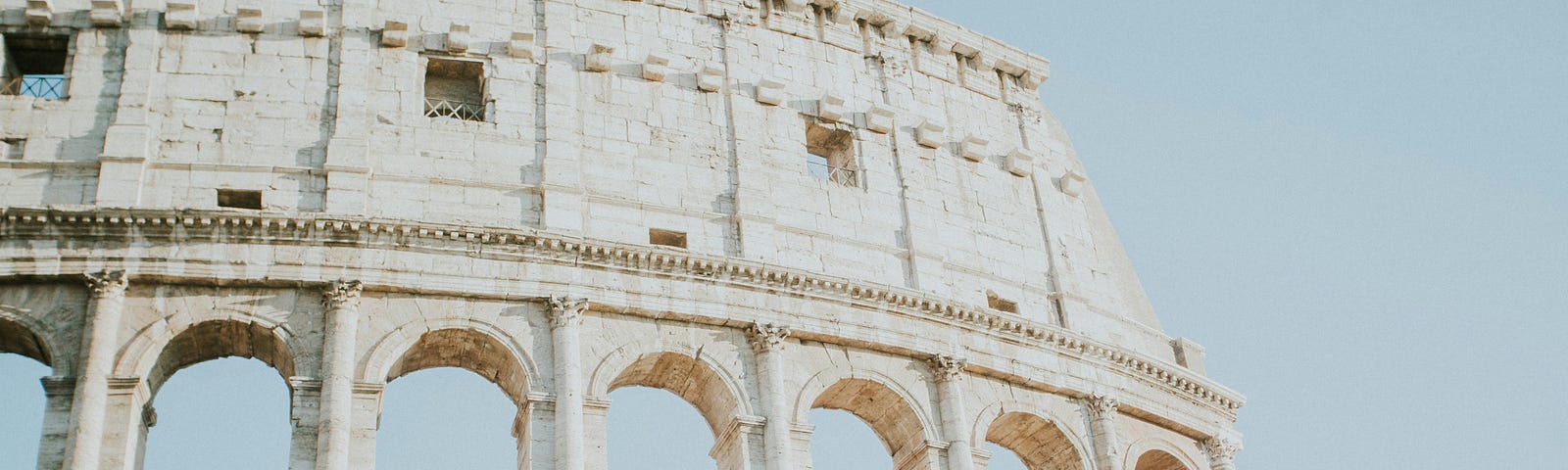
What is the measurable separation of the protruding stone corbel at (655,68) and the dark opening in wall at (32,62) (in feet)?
27.2

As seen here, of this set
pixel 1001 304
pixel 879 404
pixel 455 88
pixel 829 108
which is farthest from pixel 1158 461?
pixel 455 88

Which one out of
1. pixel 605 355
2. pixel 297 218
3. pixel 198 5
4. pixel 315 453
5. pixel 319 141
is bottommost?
pixel 315 453

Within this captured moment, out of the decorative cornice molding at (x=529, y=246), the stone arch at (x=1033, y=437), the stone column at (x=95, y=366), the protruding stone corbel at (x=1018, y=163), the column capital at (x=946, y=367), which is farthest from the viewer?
the protruding stone corbel at (x=1018, y=163)

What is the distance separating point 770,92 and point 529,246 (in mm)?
5804

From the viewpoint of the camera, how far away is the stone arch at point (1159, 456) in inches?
1064

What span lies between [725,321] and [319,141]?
20.2 ft

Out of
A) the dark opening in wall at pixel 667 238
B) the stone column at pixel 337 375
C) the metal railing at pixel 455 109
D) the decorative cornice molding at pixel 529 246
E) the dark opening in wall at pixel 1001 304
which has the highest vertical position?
the metal railing at pixel 455 109

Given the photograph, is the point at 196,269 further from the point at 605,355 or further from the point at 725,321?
the point at 725,321

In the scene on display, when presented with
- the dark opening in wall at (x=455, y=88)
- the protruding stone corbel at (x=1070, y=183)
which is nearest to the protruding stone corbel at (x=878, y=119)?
the protruding stone corbel at (x=1070, y=183)

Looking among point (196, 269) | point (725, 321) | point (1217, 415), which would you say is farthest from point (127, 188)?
point (1217, 415)

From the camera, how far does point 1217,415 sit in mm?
28797

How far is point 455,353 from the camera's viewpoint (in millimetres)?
22859

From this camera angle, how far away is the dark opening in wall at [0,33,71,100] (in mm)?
23594

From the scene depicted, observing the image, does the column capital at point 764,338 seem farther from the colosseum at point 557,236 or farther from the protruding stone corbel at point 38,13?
the protruding stone corbel at point 38,13
